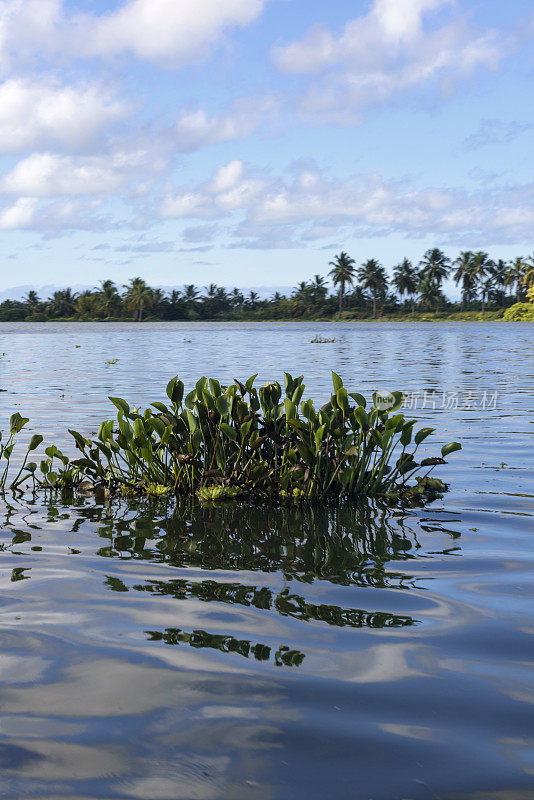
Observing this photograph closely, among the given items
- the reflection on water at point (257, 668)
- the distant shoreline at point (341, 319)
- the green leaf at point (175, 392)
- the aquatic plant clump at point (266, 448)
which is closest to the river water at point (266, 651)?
the reflection on water at point (257, 668)

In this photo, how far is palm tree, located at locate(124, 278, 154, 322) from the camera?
134500mm

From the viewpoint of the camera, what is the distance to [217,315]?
155m

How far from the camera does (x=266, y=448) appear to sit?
6.24m

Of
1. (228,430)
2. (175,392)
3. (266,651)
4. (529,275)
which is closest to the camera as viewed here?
(266,651)

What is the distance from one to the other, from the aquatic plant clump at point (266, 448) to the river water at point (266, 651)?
27 centimetres

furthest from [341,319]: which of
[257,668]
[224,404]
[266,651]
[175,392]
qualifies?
[257,668]

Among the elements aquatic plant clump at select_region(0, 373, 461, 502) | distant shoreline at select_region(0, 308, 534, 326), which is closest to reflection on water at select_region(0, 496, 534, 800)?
aquatic plant clump at select_region(0, 373, 461, 502)

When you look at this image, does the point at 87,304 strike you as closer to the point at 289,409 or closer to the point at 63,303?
the point at 63,303

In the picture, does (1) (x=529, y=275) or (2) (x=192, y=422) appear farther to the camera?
(1) (x=529, y=275)

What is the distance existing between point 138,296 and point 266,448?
5187 inches

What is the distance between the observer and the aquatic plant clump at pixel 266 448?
19.3ft

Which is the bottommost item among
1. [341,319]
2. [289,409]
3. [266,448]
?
[266,448]

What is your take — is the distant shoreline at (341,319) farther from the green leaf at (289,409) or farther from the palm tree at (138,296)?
the green leaf at (289,409)

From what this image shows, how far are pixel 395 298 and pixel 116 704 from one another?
14959 cm
